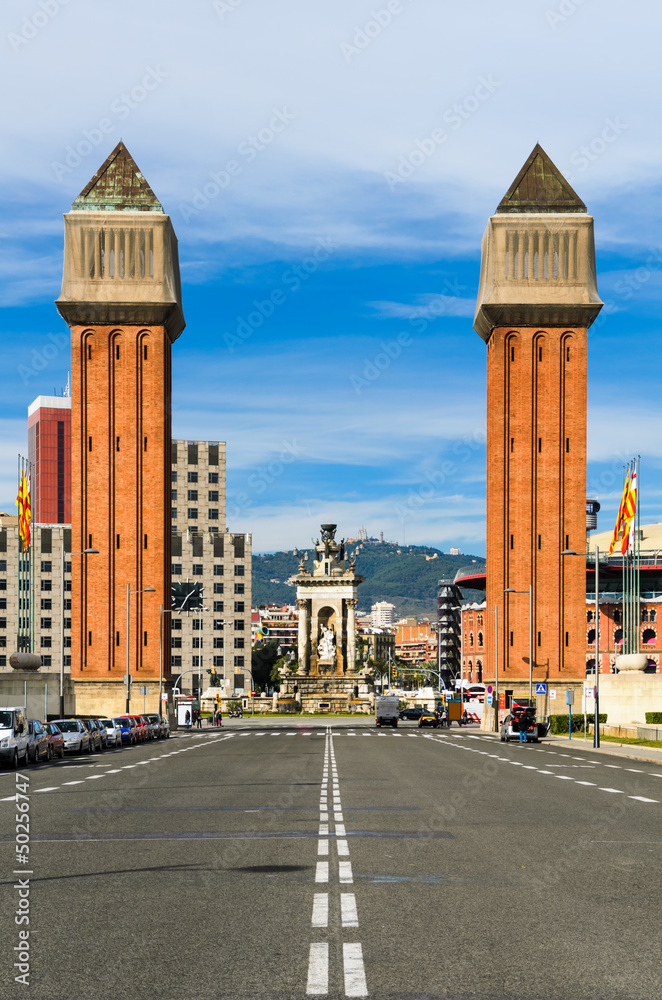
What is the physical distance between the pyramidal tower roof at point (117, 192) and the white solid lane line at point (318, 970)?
8555cm

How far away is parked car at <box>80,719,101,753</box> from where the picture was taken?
44344 mm

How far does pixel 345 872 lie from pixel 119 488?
77.8 m

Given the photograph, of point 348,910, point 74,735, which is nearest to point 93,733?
point 74,735

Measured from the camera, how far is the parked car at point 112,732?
50.0m

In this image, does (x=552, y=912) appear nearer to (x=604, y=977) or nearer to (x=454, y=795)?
(x=604, y=977)

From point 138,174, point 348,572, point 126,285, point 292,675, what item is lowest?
point 292,675

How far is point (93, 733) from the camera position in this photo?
4519 centimetres

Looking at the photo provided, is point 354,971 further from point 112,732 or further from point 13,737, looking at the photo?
point 112,732

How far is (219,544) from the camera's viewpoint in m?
154

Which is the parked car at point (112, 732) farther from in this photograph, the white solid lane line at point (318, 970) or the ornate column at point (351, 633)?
the ornate column at point (351, 633)

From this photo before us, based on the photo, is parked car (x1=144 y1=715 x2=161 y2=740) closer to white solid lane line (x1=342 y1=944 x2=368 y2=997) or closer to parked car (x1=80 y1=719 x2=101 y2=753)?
parked car (x1=80 y1=719 x2=101 y2=753)

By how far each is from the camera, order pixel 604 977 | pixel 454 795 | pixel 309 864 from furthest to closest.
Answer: pixel 454 795 → pixel 309 864 → pixel 604 977

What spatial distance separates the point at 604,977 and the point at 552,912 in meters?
2.14

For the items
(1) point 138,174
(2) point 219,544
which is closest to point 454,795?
(1) point 138,174
